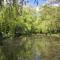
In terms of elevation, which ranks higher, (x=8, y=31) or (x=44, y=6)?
(x=44, y=6)

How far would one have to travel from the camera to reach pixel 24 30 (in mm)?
27188

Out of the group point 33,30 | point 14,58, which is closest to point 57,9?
point 33,30

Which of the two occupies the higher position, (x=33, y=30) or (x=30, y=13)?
A: (x=30, y=13)

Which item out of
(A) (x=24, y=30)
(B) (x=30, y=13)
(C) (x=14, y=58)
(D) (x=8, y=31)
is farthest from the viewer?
(B) (x=30, y=13)

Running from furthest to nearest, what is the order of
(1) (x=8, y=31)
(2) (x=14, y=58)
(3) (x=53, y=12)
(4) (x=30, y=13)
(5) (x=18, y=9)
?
(3) (x=53, y=12), (4) (x=30, y=13), (1) (x=8, y=31), (2) (x=14, y=58), (5) (x=18, y=9)

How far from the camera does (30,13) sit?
107ft

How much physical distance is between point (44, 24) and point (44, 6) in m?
2.46

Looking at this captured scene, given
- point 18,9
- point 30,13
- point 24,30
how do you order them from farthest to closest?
point 30,13
point 24,30
point 18,9

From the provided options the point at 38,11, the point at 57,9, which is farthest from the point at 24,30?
the point at 38,11

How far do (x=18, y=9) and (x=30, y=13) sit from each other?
25247mm

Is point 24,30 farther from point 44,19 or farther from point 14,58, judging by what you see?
point 14,58

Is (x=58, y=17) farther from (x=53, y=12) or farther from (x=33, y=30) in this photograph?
(x=33, y=30)

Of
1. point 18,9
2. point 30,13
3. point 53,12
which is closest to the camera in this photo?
point 18,9

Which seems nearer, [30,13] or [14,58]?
[14,58]
